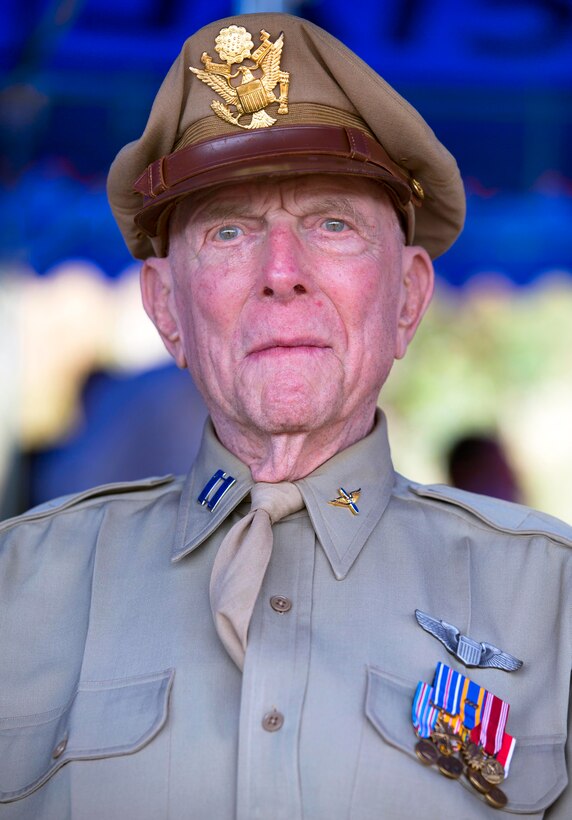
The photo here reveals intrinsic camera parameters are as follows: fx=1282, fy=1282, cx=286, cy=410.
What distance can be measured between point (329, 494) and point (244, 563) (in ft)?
0.81

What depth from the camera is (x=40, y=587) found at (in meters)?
2.25

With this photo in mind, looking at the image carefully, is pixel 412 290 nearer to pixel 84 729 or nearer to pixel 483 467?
pixel 84 729

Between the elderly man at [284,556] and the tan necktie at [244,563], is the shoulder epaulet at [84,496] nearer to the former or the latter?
the elderly man at [284,556]

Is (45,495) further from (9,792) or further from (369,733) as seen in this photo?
(369,733)

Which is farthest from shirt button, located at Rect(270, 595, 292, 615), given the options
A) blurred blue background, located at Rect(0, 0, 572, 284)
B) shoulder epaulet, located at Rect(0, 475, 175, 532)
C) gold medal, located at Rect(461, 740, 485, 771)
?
blurred blue background, located at Rect(0, 0, 572, 284)

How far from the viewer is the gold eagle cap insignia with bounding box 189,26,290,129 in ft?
7.29

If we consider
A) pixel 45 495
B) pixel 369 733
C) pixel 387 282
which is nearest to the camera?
pixel 369 733

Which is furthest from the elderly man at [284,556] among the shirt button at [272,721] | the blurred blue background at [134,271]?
the blurred blue background at [134,271]

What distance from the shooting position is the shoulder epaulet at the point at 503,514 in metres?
2.23

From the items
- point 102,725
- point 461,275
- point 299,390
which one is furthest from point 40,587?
point 461,275

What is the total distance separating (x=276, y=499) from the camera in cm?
215

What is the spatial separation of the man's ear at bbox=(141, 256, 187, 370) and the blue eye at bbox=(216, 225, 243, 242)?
0.19m

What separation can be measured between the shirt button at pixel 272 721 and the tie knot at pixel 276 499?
35cm

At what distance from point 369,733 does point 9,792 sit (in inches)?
23.0
